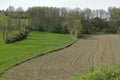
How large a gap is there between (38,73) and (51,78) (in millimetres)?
2431

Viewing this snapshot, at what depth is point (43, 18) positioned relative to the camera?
390 ft

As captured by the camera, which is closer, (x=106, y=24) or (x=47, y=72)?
(x=47, y=72)

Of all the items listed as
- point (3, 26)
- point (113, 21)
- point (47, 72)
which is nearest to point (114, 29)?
point (113, 21)

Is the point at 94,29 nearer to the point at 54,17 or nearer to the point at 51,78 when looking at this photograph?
the point at 54,17

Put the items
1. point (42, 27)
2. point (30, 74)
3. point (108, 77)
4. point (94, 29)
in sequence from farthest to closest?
point (94, 29) → point (42, 27) → point (30, 74) → point (108, 77)

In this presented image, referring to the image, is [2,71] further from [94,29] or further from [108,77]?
[94,29]

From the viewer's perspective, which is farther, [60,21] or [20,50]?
[60,21]

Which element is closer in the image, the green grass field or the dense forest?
the green grass field

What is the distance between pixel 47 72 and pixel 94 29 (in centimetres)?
10918

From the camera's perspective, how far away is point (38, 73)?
71.8 feet

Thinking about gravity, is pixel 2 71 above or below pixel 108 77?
below

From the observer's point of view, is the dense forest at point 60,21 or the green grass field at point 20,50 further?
the dense forest at point 60,21

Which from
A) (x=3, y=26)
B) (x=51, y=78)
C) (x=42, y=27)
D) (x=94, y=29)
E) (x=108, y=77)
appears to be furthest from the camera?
(x=94, y=29)

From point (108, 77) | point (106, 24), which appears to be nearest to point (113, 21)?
point (106, 24)
